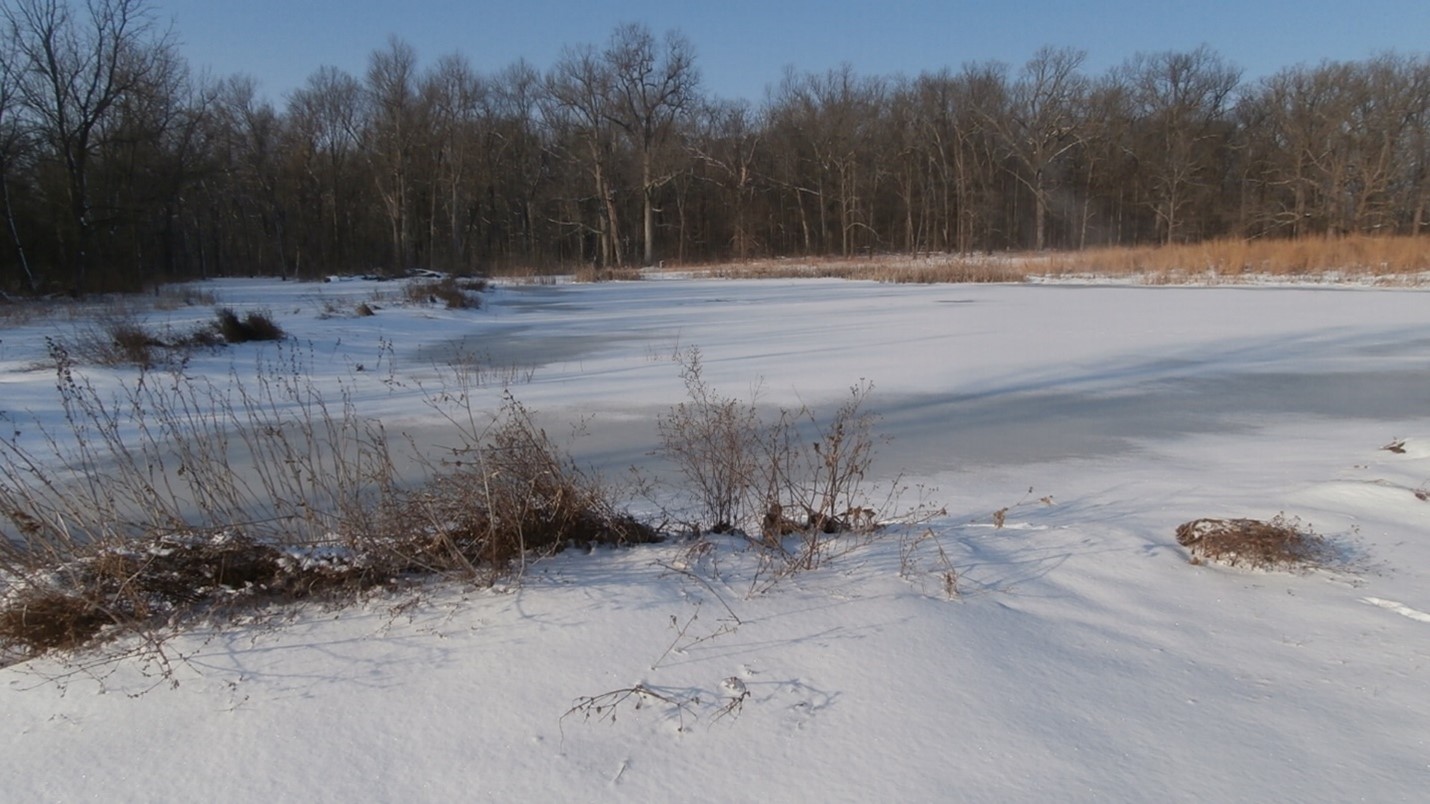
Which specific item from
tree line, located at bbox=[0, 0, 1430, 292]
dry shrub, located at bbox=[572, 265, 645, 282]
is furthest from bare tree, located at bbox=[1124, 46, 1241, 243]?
dry shrub, located at bbox=[572, 265, 645, 282]

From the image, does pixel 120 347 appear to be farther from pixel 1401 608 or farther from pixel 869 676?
pixel 1401 608

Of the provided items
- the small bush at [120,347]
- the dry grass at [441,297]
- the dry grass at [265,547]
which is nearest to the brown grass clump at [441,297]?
the dry grass at [441,297]

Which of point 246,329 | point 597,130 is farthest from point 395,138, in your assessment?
point 246,329

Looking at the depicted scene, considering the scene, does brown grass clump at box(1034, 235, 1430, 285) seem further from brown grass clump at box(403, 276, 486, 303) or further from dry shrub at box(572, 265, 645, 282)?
brown grass clump at box(403, 276, 486, 303)

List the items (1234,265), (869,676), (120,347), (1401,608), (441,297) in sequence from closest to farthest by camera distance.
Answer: (869,676), (1401,608), (120,347), (441,297), (1234,265)

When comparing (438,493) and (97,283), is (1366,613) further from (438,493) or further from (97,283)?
(97,283)

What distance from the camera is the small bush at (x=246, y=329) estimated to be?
39.0 ft

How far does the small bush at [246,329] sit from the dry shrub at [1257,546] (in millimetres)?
12522

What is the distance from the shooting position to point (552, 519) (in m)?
3.73

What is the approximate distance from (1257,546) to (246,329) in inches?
517

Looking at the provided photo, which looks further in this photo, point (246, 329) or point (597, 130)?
point (597, 130)

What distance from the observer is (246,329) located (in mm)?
12164

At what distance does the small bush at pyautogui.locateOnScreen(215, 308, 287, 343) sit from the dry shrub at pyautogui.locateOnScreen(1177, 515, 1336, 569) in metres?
12.5

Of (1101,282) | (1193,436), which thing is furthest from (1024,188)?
(1193,436)
